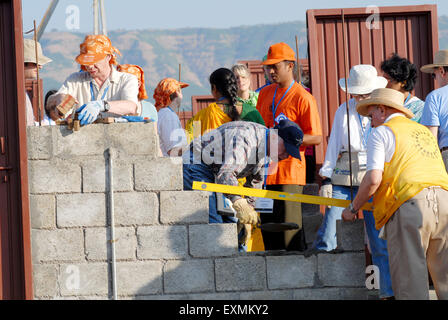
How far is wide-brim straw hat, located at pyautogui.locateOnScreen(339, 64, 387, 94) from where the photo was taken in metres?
7.27

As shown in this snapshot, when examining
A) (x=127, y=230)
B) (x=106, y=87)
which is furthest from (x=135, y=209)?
(x=106, y=87)

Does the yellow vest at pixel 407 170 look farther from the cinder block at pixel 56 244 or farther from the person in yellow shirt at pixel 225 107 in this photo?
the cinder block at pixel 56 244

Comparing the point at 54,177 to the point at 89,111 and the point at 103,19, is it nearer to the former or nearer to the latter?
the point at 89,111

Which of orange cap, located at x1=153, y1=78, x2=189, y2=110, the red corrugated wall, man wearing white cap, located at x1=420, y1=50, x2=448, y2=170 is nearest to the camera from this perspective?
man wearing white cap, located at x1=420, y1=50, x2=448, y2=170

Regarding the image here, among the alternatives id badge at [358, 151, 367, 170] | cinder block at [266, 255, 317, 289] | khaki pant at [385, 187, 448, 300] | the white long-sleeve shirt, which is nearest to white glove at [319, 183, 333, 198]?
the white long-sleeve shirt

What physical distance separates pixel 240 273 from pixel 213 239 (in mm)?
366

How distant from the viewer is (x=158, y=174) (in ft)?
21.4

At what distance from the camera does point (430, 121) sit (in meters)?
6.73

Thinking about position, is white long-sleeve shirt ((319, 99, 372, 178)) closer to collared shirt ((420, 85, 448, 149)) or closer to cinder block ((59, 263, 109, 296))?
collared shirt ((420, 85, 448, 149))

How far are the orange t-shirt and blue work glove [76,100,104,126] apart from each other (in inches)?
62.0

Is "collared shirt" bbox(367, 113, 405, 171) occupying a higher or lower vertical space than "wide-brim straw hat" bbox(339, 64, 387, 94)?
lower

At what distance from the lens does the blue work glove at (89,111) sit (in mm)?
6492

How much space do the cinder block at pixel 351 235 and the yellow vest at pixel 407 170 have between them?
2.17 feet

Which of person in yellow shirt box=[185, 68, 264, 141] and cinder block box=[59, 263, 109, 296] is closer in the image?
cinder block box=[59, 263, 109, 296]
